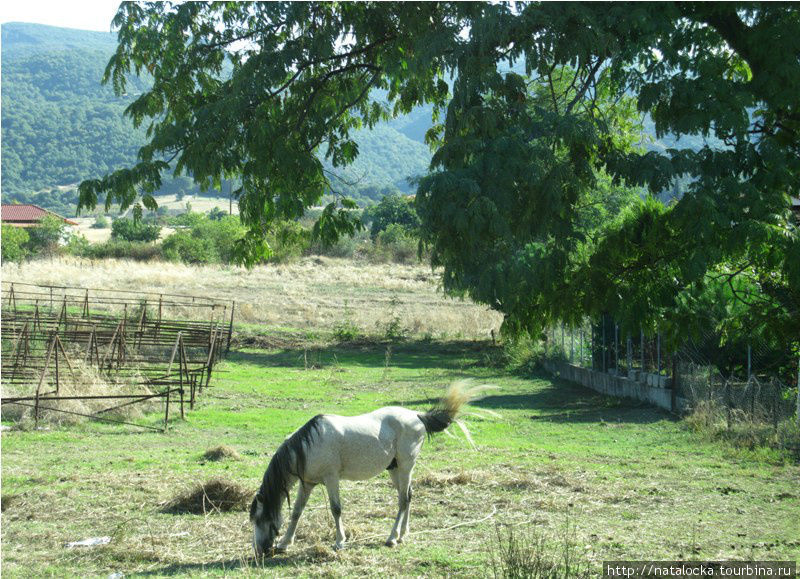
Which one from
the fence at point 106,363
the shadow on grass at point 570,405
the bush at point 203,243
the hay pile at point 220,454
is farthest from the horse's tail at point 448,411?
the bush at point 203,243

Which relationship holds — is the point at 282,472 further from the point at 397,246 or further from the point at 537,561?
the point at 397,246

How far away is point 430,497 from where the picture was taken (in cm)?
1020

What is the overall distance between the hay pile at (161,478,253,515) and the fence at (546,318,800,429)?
513 centimetres

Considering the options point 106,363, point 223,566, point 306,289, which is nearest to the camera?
point 223,566

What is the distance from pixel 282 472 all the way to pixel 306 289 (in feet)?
155

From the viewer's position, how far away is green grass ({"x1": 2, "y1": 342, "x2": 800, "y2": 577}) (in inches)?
302

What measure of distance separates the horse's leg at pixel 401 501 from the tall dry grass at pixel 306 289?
25.2 m

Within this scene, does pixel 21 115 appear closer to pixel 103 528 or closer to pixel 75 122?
pixel 75 122

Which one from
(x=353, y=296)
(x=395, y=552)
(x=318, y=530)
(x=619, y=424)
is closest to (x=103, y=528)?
(x=318, y=530)

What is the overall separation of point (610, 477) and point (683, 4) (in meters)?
6.91

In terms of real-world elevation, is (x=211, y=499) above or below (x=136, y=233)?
below

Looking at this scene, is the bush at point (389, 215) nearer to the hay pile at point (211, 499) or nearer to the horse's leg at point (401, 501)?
the hay pile at point (211, 499)

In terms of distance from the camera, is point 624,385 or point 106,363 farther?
point 106,363

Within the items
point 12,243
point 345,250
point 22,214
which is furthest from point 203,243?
point 22,214
